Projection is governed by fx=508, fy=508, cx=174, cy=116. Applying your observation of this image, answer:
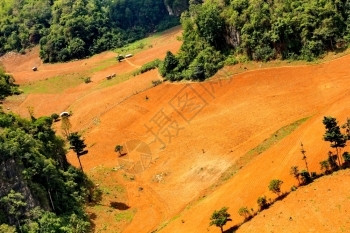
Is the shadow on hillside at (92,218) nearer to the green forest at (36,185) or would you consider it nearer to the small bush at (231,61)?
the green forest at (36,185)

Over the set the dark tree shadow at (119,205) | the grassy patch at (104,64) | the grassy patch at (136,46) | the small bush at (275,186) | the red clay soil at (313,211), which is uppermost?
the grassy patch at (136,46)

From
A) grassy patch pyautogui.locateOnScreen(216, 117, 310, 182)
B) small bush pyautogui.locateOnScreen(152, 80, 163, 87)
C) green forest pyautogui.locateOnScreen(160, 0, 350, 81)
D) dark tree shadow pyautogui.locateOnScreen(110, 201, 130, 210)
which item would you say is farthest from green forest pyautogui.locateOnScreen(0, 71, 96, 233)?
green forest pyautogui.locateOnScreen(160, 0, 350, 81)

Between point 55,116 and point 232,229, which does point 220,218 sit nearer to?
point 232,229

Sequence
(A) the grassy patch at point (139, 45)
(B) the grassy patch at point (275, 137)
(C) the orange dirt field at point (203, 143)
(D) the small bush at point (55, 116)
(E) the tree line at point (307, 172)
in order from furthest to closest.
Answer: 1. (A) the grassy patch at point (139, 45)
2. (D) the small bush at point (55, 116)
3. (B) the grassy patch at point (275, 137)
4. (C) the orange dirt field at point (203, 143)
5. (E) the tree line at point (307, 172)

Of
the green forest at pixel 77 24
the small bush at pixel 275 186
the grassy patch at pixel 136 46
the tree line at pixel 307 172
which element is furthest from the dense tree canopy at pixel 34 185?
the green forest at pixel 77 24

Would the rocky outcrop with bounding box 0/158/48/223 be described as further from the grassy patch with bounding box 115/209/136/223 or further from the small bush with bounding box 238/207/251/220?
the small bush with bounding box 238/207/251/220

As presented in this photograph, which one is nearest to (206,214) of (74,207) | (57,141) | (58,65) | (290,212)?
(290,212)

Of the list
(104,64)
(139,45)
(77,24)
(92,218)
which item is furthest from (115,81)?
(92,218)
